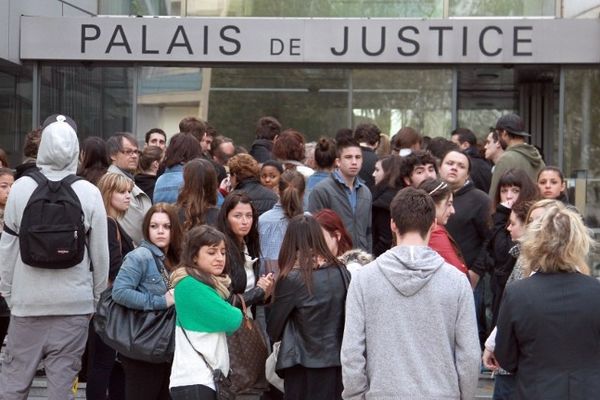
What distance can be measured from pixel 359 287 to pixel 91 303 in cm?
241

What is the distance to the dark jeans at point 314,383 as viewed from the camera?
6914mm

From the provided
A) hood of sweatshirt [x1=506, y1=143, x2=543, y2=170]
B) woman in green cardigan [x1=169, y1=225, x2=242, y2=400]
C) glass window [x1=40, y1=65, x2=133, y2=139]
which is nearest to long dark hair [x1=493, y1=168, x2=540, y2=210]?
hood of sweatshirt [x1=506, y1=143, x2=543, y2=170]

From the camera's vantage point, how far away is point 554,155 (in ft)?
54.2

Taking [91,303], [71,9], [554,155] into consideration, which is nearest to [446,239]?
[91,303]

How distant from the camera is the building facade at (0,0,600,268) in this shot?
16.1 metres

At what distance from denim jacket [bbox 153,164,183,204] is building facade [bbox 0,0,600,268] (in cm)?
701

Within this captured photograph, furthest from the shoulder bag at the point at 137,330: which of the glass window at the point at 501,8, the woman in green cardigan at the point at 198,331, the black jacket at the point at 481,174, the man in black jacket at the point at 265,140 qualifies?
the glass window at the point at 501,8

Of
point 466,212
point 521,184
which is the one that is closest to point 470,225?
point 466,212

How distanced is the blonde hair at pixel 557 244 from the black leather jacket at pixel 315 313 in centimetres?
136

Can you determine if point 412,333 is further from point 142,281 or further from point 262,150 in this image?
point 262,150

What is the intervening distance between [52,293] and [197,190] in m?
1.49

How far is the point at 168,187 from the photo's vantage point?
948 cm

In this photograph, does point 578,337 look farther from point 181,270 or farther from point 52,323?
point 52,323

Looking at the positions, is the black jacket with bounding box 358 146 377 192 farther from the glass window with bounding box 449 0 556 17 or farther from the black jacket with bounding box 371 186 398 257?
the glass window with bounding box 449 0 556 17
